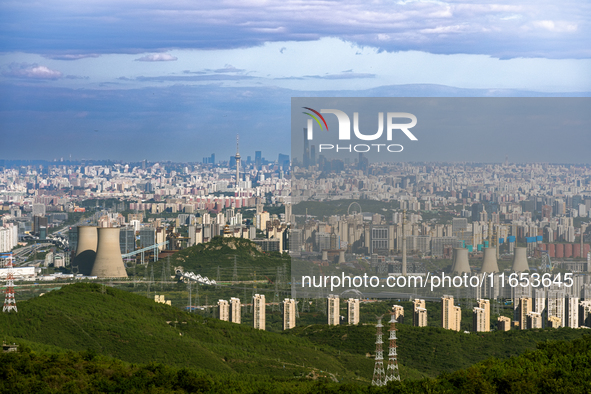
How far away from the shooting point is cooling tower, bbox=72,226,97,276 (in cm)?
2291

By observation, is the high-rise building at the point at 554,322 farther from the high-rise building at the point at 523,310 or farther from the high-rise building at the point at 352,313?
the high-rise building at the point at 352,313

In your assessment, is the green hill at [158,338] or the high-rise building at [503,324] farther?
the high-rise building at [503,324]

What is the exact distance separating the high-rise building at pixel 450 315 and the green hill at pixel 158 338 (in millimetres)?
4027

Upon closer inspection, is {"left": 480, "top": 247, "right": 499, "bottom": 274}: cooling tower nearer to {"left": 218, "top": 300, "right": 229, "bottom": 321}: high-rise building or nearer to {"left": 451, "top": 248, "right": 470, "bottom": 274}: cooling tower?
{"left": 451, "top": 248, "right": 470, "bottom": 274}: cooling tower

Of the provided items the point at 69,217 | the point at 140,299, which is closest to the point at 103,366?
the point at 140,299

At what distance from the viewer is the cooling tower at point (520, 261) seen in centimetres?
2315

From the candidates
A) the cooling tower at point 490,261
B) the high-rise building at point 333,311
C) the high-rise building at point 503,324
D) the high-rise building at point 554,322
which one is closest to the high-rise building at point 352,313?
the high-rise building at point 333,311

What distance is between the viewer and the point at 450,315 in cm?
1636

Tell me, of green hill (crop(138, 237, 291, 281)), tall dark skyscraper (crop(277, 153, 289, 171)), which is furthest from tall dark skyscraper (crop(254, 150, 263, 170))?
green hill (crop(138, 237, 291, 281))

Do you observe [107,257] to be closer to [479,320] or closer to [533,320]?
[479,320]

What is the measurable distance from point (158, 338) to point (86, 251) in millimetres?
13182

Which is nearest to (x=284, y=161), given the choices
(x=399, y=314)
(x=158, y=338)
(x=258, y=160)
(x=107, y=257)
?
(x=258, y=160)

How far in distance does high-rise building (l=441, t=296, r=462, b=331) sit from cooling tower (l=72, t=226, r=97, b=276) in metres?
11.2

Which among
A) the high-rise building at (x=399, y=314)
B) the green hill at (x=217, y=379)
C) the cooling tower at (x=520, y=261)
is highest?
the green hill at (x=217, y=379)
